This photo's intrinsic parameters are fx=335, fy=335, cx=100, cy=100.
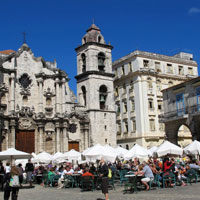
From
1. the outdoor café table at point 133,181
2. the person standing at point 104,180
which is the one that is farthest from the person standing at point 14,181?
the outdoor café table at point 133,181

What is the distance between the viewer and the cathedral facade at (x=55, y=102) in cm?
3503

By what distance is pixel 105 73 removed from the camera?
40.2 meters

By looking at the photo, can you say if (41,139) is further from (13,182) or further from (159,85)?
(13,182)

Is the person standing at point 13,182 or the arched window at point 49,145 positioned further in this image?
the arched window at point 49,145

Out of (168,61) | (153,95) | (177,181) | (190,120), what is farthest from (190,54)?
(177,181)

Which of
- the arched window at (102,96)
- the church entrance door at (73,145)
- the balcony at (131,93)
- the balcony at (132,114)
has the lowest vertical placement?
the church entrance door at (73,145)

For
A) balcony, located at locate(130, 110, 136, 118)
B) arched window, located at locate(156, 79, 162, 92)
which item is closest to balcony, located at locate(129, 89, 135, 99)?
balcony, located at locate(130, 110, 136, 118)

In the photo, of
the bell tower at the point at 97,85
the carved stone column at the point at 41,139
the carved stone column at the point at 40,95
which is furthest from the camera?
the bell tower at the point at 97,85

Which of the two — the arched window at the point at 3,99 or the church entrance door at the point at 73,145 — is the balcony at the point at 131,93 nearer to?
the church entrance door at the point at 73,145

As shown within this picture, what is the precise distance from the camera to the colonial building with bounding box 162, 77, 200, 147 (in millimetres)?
29672

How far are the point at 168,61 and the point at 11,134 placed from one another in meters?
24.9

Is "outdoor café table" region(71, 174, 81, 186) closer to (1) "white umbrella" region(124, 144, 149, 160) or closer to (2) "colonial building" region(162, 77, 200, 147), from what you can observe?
(1) "white umbrella" region(124, 144, 149, 160)

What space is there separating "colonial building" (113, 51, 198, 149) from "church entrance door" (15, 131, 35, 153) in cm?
1416

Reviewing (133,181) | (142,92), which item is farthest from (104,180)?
(142,92)
